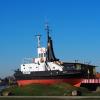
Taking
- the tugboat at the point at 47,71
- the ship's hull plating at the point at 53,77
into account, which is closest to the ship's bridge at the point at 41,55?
the tugboat at the point at 47,71

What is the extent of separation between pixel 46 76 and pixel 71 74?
5.35 meters

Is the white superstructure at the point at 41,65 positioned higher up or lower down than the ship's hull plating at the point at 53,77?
higher up

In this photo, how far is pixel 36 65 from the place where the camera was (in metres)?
86.8

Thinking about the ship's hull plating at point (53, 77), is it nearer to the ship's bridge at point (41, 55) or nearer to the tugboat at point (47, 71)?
the tugboat at point (47, 71)

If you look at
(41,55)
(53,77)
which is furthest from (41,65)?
(53,77)

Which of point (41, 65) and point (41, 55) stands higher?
point (41, 55)

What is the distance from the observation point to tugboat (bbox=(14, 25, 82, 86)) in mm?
80500

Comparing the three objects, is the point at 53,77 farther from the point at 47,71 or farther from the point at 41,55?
the point at 41,55

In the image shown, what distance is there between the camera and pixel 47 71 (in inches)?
3250

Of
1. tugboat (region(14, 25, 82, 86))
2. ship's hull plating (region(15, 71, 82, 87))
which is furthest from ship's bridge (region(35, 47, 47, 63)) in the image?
ship's hull plating (region(15, 71, 82, 87))

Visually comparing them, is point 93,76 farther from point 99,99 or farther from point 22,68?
point 99,99

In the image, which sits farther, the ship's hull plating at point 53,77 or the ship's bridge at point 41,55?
the ship's bridge at point 41,55

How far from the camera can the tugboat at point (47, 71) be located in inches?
3169

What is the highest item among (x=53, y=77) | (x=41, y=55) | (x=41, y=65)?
(x=41, y=55)
